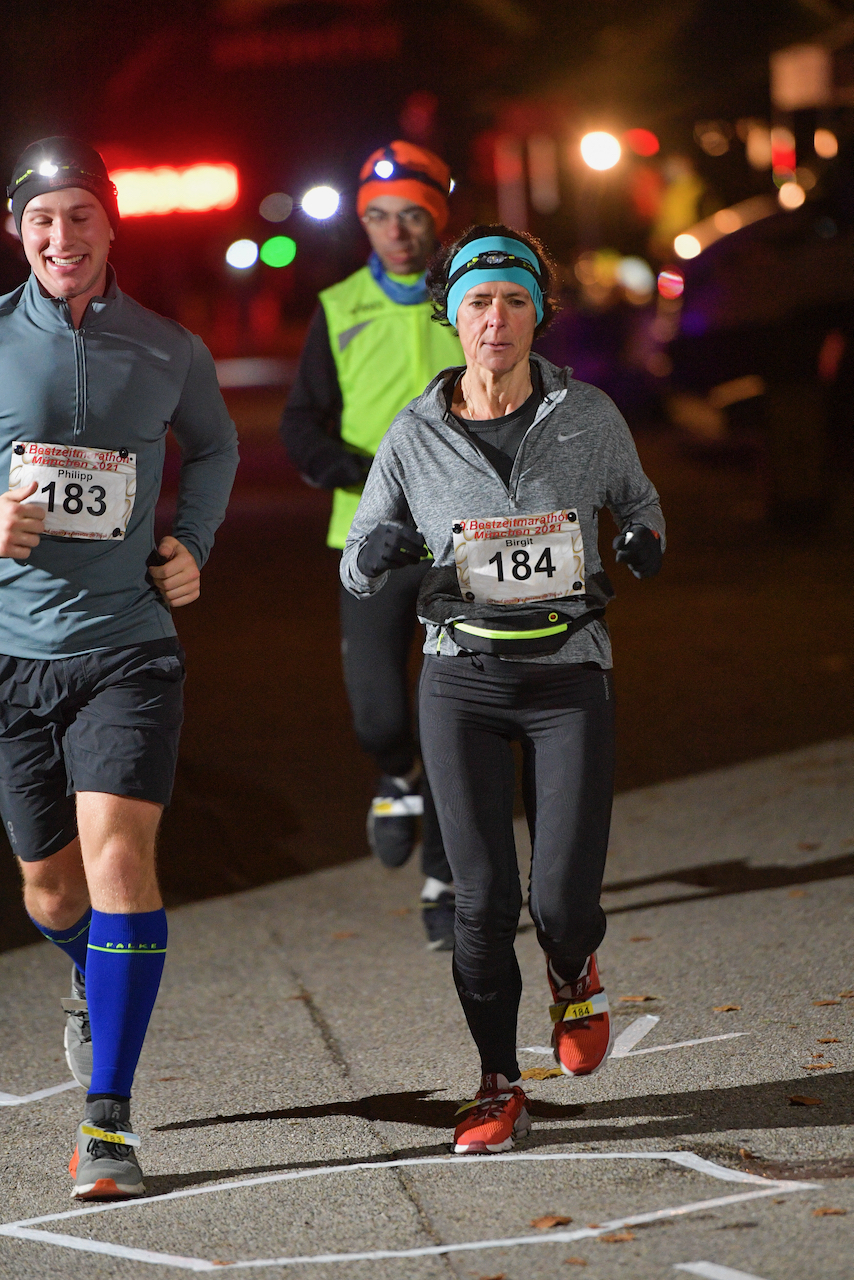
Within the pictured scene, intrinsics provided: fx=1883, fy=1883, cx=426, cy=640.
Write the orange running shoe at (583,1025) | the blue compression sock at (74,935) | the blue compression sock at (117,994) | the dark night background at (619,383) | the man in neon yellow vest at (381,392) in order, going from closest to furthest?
the blue compression sock at (117,994)
the orange running shoe at (583,1025)
the blue compression sock at (74,935)
the man in neon yellow vest at (381,392)
the dark night background at (619,383)

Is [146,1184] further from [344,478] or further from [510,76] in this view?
[510,76]

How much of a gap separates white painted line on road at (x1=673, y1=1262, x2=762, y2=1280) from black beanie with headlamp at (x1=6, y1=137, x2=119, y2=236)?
2720 mm

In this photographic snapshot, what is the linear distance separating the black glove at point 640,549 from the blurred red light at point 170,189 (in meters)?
26.0

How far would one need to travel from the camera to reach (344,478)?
20.5 feet

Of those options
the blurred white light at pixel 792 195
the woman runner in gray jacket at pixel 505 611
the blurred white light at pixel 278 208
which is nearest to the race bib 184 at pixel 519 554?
the woman runner in gray jacket at pixel 505 611

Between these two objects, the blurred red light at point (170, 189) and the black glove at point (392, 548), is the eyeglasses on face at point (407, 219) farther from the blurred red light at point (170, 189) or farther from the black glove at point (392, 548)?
the blurred red light at point (170, 189)

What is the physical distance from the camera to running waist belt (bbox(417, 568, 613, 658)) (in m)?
4.37

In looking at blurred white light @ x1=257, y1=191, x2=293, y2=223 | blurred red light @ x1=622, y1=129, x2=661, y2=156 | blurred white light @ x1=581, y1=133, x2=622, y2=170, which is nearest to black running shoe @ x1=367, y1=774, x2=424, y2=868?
blurred white light @ x1=257, y1=191, x2=293, y2=223

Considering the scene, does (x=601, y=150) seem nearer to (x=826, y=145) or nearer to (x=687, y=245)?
(x=687, y=245)

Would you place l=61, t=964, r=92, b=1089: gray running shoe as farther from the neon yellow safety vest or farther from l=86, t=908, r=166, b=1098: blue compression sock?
the neon yellow safety vest

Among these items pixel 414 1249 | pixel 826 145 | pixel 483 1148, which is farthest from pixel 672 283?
pixel 414 1249

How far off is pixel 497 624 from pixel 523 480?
0.34m

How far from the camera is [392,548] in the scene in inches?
171

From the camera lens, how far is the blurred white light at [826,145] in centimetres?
1550
